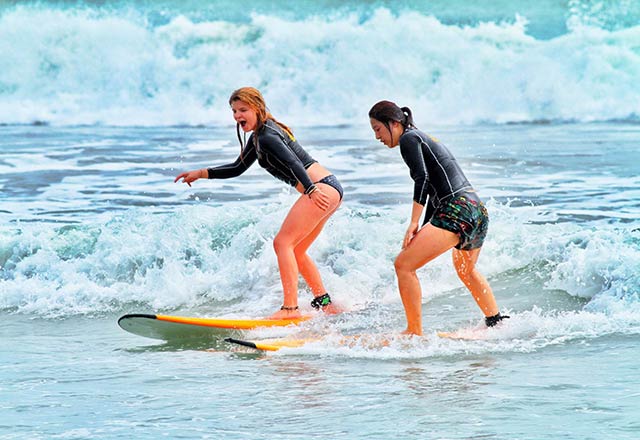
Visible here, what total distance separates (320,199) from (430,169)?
109cm

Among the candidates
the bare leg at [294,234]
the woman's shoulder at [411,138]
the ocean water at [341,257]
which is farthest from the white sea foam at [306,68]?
→ the woman's shoulder at [411,138]

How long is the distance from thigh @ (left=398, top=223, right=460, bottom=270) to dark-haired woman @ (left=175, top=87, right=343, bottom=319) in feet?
3.48

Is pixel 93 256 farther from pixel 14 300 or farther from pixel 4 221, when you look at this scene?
pixel 4 221

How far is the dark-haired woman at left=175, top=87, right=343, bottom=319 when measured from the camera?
682 centimetres

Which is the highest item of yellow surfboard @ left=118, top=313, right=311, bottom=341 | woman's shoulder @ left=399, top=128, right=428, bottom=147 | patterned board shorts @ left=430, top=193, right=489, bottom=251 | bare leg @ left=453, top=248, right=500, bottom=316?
woman's shoulder @ left=399, top=128, right=428, bottom=147

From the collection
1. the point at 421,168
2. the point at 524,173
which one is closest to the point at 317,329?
the point at 421,168

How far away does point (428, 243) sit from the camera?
6.07 meters

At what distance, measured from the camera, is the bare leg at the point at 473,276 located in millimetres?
6379

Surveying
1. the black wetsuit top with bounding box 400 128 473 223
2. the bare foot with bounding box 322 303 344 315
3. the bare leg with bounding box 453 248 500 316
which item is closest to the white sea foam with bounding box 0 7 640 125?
the bare foot with bounding box 322 303 344 315

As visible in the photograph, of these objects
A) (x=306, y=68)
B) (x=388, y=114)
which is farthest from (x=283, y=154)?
(x=306, y=68)

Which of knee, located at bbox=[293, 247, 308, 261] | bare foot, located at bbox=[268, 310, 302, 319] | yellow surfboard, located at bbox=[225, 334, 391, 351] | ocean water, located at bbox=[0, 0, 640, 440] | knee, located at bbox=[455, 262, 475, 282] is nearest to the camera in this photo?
ocean water, located at bbox=[0, 0, 640, 440]

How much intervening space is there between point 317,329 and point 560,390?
2124mm

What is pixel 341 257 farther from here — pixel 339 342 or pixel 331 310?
pixel 339 342

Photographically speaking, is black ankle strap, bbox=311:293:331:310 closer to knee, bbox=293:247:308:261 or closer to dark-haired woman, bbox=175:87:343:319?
dark-haired woman, bbox=175:87:343:319
